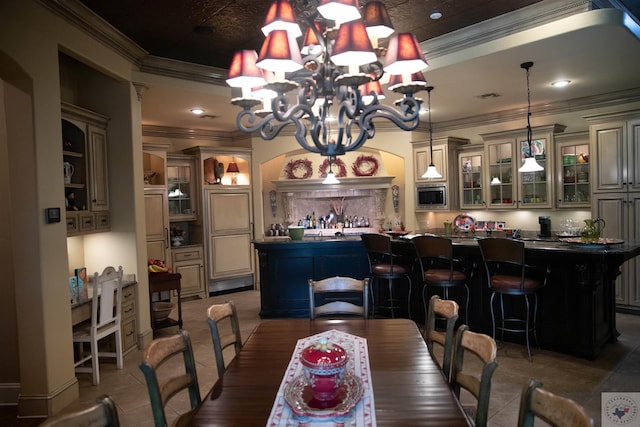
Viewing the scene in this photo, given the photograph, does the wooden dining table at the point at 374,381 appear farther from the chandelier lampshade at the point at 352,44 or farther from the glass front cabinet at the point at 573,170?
the glass front cabinet at the point at 573,170

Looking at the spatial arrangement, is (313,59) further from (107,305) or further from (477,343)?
(107,305)

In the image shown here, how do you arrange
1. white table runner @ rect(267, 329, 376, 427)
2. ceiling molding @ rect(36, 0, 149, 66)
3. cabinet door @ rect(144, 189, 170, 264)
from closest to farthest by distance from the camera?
white table runner @ rect(267, 329, 376, 427), ceiling molding @ rect(36, 0, 149, 66), cabinet door @ rect(144, 189, 170, 264)

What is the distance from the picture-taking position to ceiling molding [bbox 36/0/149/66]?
10.3 ft

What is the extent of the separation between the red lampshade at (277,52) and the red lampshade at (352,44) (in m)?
0.25

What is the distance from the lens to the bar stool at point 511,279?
368 centimetres

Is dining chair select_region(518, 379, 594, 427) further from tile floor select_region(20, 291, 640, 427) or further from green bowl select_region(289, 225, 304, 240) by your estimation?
green bowl select_region(289, 225, 304, 240)

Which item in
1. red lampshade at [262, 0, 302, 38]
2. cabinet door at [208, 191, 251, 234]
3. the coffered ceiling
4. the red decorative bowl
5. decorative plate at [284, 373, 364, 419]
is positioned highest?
the coffered ceiling

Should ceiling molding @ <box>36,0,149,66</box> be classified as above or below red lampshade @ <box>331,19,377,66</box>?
above

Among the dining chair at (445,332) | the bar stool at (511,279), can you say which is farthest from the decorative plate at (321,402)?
the bar stool at (511,279)

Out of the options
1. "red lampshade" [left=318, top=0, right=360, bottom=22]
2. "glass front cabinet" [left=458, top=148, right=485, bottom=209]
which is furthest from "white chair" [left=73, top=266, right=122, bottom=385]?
"glass front cabinet" [left=458, top=148, right=485, bottom=209]

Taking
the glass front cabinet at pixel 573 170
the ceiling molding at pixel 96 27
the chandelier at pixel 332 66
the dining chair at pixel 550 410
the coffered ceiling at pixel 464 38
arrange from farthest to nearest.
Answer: the glass front cabinet at pixel 573 170, the coffered ceiling at pixel 464 38, the ceiling molding at pixel 96 27, the chandelier at pixel 332 66, the dining chair at pixel 550 410

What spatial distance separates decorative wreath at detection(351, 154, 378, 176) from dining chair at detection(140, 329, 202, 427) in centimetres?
611

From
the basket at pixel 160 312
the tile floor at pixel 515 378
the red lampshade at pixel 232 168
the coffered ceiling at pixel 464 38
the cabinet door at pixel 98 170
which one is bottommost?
the tile floor at pixel 515 378

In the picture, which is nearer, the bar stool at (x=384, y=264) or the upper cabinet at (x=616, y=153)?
the bar stool at (x=384, y=264)
